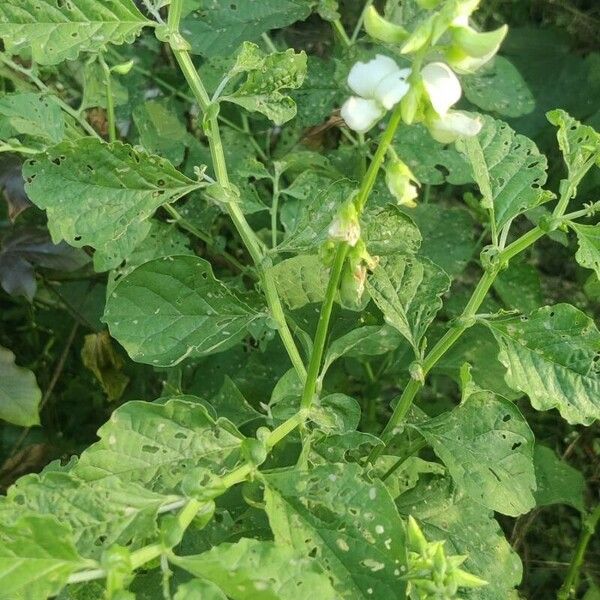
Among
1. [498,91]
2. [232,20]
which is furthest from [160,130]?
[498,91]

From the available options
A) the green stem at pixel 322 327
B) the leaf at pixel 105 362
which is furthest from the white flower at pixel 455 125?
the leaf at pixel 105 362

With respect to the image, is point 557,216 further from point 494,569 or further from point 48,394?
point 48,394

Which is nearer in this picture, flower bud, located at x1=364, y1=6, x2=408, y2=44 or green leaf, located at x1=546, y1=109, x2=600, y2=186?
flower bud, located at x1=364, y1=6, x2=408, y2=44

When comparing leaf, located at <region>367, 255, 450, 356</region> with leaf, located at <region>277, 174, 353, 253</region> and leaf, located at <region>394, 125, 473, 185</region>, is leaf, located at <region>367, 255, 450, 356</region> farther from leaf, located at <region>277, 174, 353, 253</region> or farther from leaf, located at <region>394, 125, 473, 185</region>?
leaf, located at <region>394, 125, 473, 185</region>

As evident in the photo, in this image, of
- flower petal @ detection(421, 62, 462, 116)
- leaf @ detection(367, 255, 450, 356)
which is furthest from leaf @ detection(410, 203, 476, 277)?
flower petal @ detection(421, 62, 462, 116)

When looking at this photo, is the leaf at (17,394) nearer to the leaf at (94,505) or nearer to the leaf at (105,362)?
the leaf at (105,362)

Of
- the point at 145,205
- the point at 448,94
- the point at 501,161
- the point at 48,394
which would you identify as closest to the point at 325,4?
the point at 501,161

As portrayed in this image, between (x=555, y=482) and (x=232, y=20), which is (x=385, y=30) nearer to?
(x=232, y=20)
